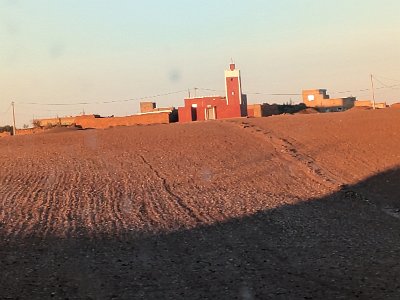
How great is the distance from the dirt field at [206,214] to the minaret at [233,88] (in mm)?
36743

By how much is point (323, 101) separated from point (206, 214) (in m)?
99.0

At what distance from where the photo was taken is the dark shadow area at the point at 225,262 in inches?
478

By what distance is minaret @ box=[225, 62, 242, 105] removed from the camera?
3497 inches

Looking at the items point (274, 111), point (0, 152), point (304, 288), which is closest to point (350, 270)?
point (304, 288)

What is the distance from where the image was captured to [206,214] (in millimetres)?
23734

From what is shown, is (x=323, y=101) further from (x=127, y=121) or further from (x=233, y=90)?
(x=127, y=121)

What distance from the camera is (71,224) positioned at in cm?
2177

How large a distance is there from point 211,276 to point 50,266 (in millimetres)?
3765

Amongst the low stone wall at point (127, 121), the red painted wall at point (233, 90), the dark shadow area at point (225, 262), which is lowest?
the dark shadow area at point (225, 262)

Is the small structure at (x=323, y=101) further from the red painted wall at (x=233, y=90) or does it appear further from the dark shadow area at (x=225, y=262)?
the dark shadow area at (x=225, y=262)

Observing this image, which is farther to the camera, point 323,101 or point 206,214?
point 323,101

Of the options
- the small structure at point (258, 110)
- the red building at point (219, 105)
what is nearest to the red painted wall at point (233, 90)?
the red building at point (219, 105)

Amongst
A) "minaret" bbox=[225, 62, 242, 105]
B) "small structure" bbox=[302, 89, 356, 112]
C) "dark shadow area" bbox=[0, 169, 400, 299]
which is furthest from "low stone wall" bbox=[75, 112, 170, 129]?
"dark shadow area" bbox=[0, 169, 400, 299]

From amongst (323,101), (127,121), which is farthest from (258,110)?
(323,101)
